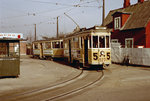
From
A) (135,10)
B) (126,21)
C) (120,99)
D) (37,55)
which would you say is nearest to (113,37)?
(126,21)

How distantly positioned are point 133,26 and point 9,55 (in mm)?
16037

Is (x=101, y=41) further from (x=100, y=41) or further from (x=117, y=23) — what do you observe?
(x=117, y=23)

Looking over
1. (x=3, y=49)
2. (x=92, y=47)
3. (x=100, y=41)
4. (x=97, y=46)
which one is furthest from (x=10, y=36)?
(x=100, y=41)

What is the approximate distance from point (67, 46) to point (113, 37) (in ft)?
31.6

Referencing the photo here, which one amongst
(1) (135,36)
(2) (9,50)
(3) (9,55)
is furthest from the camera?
(1) (135,36)

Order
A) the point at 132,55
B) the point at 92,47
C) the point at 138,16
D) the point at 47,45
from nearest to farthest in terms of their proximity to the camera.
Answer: the point at 92,47
the point at 132,55
the point at 138,16
the point at 47,45

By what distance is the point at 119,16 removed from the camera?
25625 mm

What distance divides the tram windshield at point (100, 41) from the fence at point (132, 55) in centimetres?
470

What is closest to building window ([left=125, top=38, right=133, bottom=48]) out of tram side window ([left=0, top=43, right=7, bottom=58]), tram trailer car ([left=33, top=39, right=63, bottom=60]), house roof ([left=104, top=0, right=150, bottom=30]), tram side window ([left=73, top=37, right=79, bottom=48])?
house roof ([left=104, top=0, right=150, bottom=30])

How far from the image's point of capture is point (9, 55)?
1205 cm

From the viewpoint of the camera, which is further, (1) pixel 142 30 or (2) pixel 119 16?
(2) pixel 119 16

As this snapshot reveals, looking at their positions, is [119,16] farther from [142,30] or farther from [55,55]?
[55,55]

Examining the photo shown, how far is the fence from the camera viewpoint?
54.8 ft

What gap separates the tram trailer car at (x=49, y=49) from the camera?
2514 centimetres
